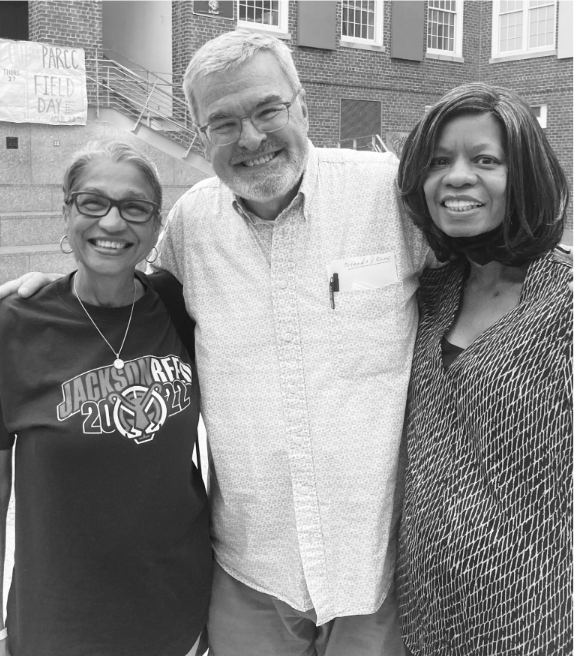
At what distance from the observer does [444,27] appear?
18203mm

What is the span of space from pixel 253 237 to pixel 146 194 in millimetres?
330

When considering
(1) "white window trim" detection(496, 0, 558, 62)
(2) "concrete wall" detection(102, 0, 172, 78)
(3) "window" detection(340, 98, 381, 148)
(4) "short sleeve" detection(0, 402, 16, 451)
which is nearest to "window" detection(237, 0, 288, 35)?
(2) "concrete wall" detection(102, 0, 172, 78)

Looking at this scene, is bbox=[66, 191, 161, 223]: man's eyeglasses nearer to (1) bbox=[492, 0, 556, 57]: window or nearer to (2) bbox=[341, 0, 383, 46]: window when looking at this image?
(2) bbox=[341, 0, 383, 46]: window

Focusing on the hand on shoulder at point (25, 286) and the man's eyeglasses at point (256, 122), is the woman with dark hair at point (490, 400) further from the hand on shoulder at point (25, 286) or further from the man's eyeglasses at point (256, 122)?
the hand on shoulder at point (25, 286)

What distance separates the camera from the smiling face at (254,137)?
82.4 inches

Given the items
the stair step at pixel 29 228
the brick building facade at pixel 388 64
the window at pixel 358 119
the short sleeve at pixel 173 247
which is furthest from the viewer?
the window at pixel 358 119

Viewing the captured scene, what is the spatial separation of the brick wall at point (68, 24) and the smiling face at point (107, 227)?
37.3ft

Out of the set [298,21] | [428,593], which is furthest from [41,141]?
[428,593]

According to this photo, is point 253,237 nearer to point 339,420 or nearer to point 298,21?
point 339,420

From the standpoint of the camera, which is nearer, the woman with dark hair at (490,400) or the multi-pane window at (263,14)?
the woman with dark hair at (490,400)

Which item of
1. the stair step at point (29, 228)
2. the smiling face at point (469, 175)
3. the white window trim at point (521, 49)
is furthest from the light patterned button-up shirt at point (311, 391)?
the white window trim at point (521, 49)

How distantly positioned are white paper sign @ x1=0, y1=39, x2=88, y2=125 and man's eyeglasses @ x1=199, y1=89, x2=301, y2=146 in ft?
33.4

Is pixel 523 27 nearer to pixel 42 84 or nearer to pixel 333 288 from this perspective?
pixel 42 84

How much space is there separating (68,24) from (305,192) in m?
12.3
